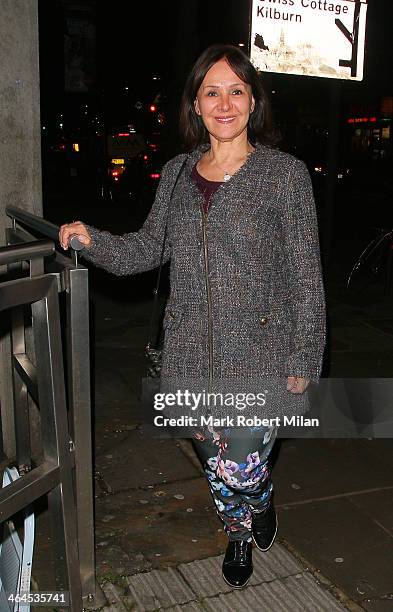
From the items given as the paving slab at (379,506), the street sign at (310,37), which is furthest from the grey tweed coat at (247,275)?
the street sign at (310,37)

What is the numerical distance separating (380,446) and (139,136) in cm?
2099

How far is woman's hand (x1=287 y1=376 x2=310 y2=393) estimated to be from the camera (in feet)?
9.12

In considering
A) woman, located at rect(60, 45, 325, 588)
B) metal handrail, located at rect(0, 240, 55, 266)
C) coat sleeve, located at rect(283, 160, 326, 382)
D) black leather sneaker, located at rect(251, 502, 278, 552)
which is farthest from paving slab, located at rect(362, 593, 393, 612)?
metal handrail, located at rect(0, 240, 55, 266)

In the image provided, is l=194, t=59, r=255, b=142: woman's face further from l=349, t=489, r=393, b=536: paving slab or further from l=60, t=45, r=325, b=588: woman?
l=349, t=489, r=393, b=536: paving slab

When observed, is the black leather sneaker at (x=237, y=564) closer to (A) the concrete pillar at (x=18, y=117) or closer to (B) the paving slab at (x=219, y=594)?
(B) the paving slab at (x=219, y=594)

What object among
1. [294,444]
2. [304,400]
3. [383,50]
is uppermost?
[383,50]

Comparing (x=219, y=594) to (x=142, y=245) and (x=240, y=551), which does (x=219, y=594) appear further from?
(x=142, y=245)

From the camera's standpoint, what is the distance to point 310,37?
9.07 m

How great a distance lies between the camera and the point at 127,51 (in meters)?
24.2

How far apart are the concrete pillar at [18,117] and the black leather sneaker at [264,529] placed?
1.41 metres

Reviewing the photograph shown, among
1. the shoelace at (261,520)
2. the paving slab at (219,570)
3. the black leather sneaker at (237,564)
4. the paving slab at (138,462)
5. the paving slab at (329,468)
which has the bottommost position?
the paving slab at (329,468)

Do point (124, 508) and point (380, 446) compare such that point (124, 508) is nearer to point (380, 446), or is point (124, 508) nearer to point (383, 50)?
point (380, 446)

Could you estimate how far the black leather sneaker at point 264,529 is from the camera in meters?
3.20

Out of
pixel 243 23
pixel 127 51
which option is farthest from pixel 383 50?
pixel 243 23
